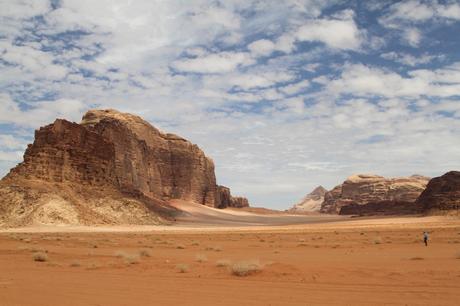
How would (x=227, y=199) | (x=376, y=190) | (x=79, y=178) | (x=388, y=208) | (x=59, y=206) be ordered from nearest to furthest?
(x=59, y=206) → (x=79, y=178) → (x=388, y=208) → (x=376, y=190) → (x=227, y=199)

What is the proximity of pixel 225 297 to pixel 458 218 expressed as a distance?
2302 inches

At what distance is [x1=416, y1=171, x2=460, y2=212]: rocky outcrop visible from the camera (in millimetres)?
67438

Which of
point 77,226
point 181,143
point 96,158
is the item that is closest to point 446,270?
point 77,226

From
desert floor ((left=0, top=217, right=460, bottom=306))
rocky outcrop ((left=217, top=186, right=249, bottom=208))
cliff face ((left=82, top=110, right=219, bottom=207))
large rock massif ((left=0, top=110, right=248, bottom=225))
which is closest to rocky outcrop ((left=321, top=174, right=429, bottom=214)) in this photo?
rocky outcrop ((left=217, top=186, right=249, bottom=208))

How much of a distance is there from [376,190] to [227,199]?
45.8 metres

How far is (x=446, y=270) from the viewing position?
12320 mm

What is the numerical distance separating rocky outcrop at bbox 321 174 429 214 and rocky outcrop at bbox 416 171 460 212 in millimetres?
44456

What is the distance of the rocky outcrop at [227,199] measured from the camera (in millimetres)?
134925

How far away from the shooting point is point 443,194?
70875 millimetres

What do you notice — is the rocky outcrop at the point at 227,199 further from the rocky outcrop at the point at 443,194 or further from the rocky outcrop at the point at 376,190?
the rocky outcrop at the point at 443,194

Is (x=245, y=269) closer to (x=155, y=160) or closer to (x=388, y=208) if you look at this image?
(x=388, y=208)

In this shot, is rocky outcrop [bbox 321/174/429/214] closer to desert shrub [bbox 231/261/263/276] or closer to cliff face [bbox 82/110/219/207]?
cliff face [bbox 82/110/219/207]

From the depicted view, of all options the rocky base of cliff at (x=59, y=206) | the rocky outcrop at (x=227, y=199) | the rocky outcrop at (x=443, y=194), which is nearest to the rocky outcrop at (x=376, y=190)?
the rocky outcrop at (x=227, y=199)

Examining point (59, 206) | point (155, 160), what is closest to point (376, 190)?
point (155, 160)
